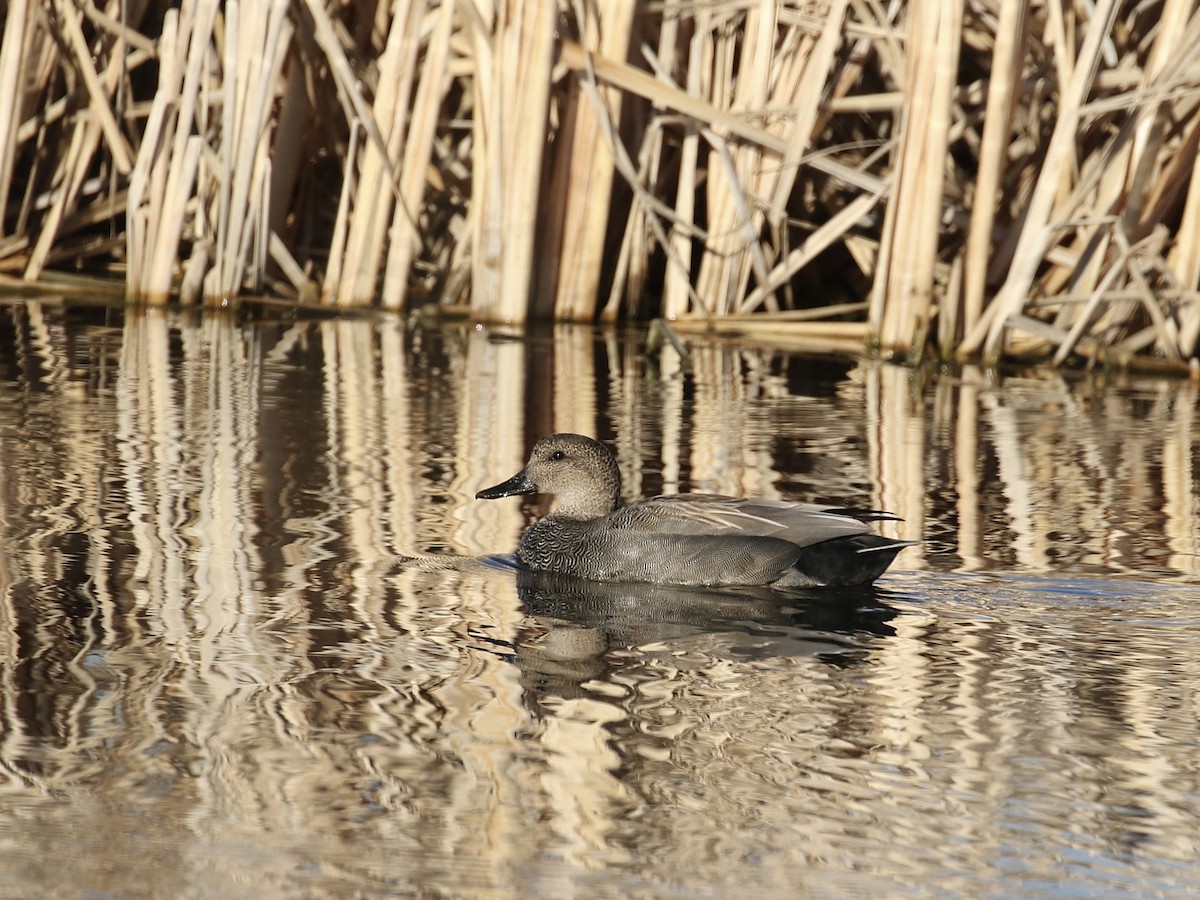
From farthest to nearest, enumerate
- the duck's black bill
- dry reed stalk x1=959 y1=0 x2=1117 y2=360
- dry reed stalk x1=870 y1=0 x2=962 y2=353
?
dry reed stalk x1=870 y1=0 x2=962 y2=353
dry reed stalk x1=959 y1=0 x2=1117 y2=360
the duck's black bill

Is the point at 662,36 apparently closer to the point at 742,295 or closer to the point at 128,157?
the point at 742,295

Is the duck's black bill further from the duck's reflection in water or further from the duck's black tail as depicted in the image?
the duck's black tail

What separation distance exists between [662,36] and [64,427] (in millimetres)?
4645

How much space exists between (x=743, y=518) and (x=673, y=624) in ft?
1.62

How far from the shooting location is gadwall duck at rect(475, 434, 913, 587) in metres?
5.01

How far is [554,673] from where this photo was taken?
13.7 feet

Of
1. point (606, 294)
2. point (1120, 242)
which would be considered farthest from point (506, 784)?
point (606, 294)

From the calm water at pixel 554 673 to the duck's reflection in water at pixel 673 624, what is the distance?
0.01 m

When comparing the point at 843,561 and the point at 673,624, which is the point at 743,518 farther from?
the point at 673,624

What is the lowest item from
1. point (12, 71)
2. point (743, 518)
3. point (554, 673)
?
point (554, 673)

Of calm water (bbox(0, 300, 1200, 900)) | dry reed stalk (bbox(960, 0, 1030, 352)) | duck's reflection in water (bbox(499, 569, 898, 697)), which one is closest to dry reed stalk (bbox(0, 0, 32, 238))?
calm water (bbox(0, 300, 1200, 900))

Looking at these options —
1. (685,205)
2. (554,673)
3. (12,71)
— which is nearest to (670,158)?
(685,205)

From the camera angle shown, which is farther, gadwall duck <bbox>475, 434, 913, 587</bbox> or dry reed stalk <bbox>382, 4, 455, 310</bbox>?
dry reed stalk <bbox>382, 4, 455, 310</bbox>

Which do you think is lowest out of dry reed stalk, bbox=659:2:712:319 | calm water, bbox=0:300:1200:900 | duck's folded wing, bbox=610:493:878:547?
calm water, bbox=0:300:1200:900
